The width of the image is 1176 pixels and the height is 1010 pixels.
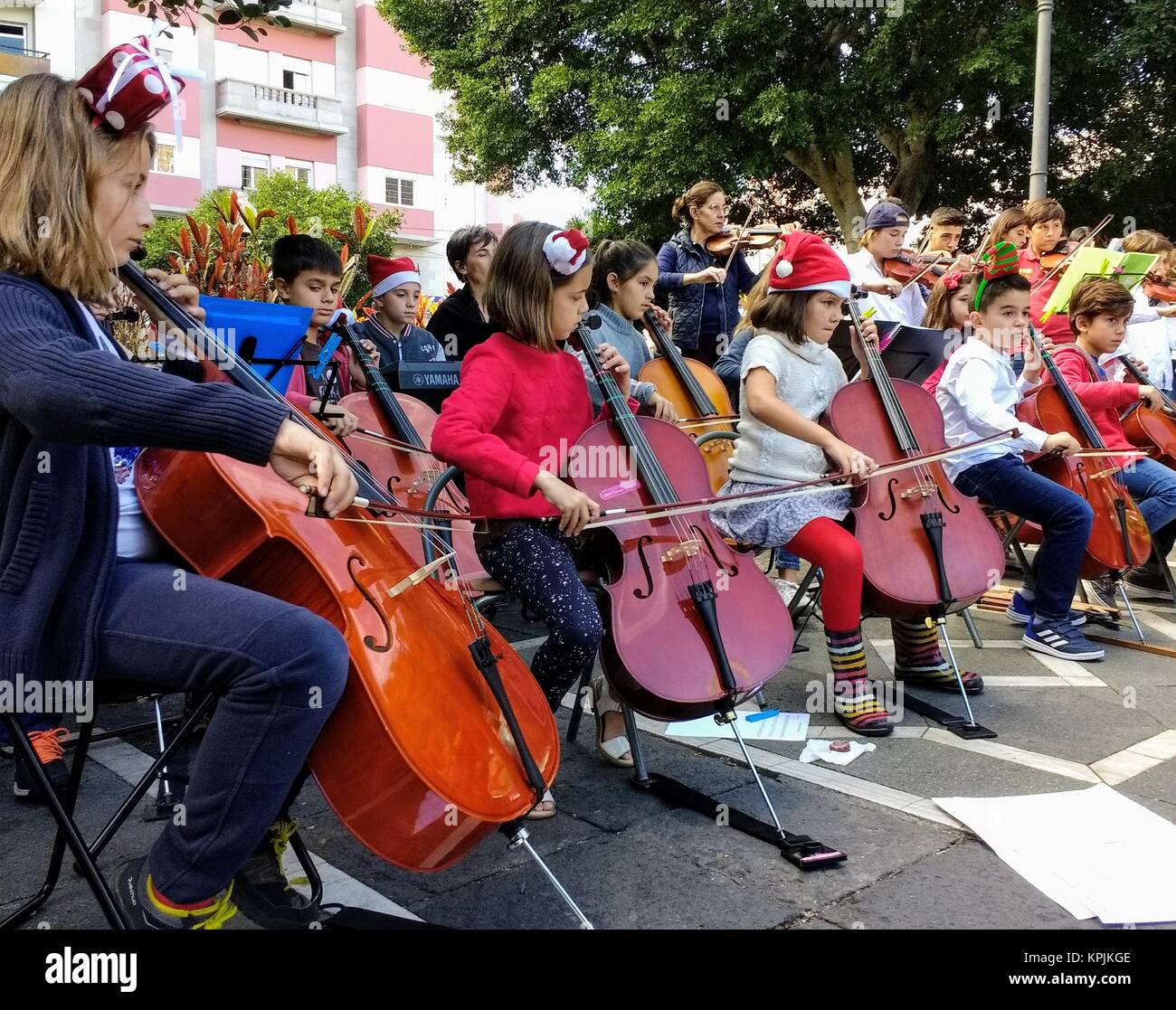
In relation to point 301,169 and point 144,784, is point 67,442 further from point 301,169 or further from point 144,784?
point 301,169

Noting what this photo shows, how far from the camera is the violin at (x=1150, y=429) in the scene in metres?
5.21

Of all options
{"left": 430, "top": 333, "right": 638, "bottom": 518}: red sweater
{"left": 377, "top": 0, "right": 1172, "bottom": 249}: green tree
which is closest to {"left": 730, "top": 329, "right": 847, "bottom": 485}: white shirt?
{"left": 430, "top": 333, "right": 638, "bottom": 518}: red sweater

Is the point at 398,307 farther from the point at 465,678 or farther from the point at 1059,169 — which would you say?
the point at 1059,169

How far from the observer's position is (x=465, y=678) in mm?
1916

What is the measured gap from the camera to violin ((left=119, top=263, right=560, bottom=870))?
170 cm

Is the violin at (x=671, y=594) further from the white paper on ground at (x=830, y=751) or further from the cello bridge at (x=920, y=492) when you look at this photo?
the cello bridge at (x=920, y=492)

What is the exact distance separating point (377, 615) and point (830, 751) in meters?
1.80

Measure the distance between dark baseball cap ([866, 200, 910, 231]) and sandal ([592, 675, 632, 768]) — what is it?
11.6 ft

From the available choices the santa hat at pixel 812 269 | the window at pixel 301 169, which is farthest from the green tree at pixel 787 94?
the window at pixel 301 169

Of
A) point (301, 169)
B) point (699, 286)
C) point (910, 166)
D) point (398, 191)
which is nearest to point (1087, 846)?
point (699, 286)
